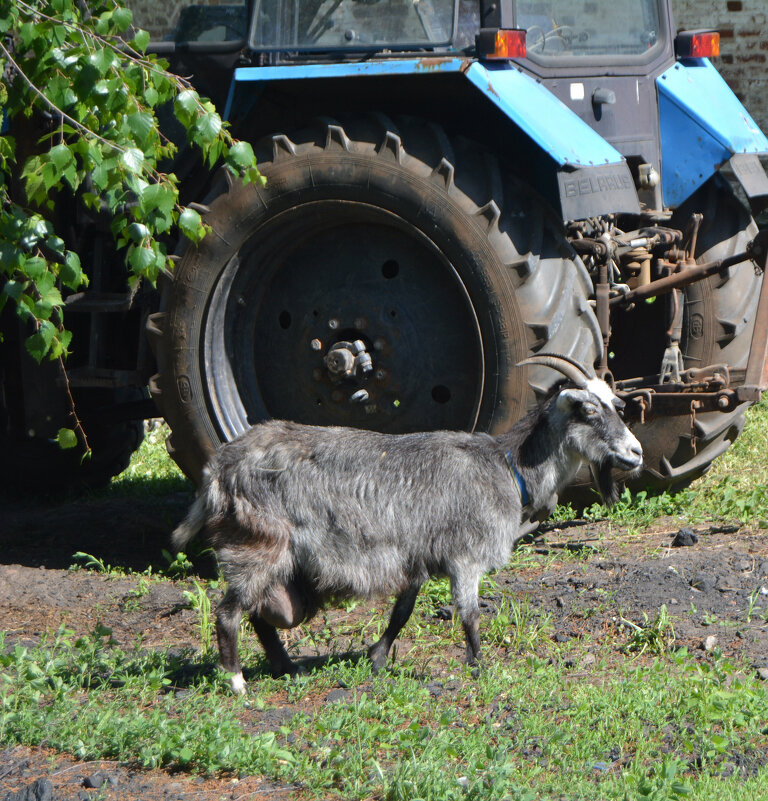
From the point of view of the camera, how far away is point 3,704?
3.85m

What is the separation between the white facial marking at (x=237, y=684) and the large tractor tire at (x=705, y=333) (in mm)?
2673

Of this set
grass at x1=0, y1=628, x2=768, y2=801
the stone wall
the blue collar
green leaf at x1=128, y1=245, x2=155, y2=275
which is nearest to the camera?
grass at x1=0, y1=628, x2=768, y2=801

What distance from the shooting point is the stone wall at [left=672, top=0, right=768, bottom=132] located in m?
10.6

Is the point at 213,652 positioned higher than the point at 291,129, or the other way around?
the point at 291,129

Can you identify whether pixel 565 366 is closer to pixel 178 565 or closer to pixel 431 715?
pixel 431 715

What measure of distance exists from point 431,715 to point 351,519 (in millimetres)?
823

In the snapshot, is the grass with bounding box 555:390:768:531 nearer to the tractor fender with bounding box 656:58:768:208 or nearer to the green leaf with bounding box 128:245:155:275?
the tractor fender with bounding box 656:58:768:208

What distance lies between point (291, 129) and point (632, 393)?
2.13 m

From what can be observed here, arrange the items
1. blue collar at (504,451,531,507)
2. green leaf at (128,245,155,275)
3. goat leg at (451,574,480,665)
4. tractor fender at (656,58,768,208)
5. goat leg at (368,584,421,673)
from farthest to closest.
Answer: tractor fender at (656,58,768,208), blue collar at (504,451,531,507), goat leg at (368,584,421,673), goat leg at (451,574,480,665), green leaf at (128,245,155,275)

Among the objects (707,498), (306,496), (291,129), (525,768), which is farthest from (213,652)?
(707,498)

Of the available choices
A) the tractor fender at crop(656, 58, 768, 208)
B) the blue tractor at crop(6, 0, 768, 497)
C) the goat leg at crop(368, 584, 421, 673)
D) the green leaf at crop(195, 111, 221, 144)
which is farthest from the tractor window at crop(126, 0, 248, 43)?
the goat leg at crop(368, 584, 421, 673)

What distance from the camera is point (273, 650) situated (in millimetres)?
4344

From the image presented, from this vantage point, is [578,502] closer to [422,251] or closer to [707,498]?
[707,498]

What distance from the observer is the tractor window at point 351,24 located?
5.23m
